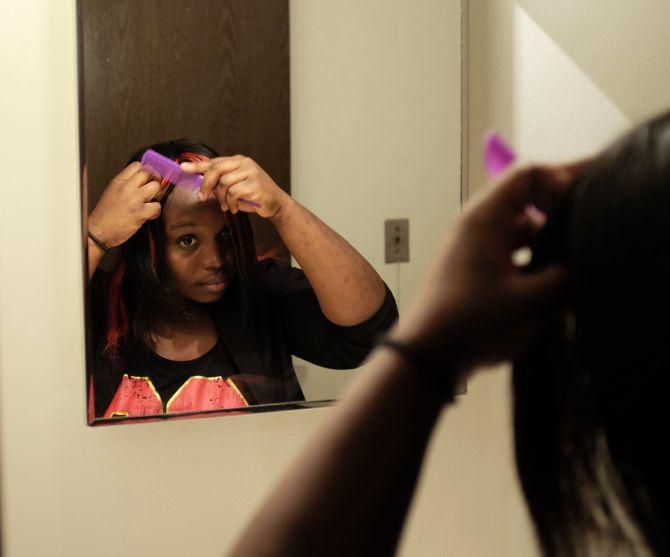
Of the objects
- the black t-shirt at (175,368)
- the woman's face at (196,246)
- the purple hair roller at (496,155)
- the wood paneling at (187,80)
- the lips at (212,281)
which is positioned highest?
the wood paneling at (187,80)

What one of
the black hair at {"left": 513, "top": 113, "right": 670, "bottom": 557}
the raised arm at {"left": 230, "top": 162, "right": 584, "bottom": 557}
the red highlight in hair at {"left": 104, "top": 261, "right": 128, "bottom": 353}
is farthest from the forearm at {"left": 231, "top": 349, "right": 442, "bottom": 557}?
the red highlight in hair at {"left": 104, "top": 261, "right": 128, "bottom": 353}

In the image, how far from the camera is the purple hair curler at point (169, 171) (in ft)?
3.70

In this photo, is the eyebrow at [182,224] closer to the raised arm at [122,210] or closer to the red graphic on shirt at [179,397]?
the raised arm at [122,210]

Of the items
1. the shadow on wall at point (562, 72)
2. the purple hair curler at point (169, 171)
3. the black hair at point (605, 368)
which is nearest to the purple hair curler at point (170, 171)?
the purple hair curler at point (169, 171)

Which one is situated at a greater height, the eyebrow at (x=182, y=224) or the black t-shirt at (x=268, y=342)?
the eyebrow at (x=182, y=224)

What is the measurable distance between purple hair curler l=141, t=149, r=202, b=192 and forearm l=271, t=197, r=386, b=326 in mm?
129

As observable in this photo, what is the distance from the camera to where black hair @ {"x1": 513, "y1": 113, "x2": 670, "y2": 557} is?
1.35 ft

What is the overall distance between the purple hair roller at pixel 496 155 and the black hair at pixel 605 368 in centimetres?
8

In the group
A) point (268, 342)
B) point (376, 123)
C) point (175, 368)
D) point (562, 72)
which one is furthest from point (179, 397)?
point (562, 72)

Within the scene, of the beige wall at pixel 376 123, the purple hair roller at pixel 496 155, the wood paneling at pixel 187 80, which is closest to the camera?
the purple hair roller at pixel 496 155

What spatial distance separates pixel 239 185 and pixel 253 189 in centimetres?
2

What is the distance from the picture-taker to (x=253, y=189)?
1167 mm

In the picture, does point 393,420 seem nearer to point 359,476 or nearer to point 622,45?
point 359,476

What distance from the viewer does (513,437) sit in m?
0.52
